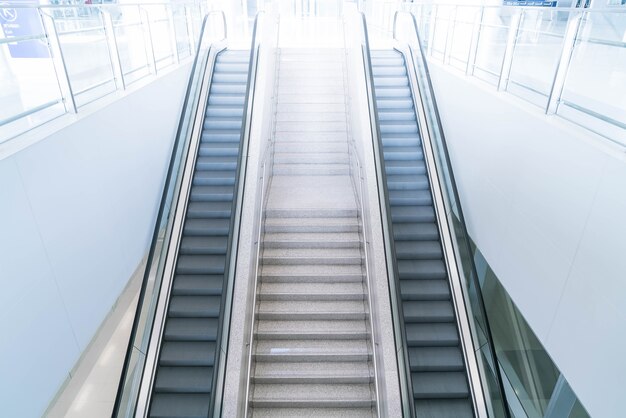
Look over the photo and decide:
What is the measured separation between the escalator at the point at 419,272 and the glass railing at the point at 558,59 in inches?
64.3

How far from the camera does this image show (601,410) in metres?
3.12

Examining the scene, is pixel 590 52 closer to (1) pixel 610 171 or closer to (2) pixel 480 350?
(1) pixel 610 171

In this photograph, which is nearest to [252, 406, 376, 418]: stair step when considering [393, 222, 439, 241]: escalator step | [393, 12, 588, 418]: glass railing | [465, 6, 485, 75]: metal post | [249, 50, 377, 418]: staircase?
[249, 50, 377, 418]: staircase

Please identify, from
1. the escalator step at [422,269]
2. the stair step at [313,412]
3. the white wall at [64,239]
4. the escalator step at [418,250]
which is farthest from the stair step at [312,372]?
the white wall at [64,239]

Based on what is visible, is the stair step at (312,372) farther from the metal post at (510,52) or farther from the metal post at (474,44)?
the metal post at (474,44)

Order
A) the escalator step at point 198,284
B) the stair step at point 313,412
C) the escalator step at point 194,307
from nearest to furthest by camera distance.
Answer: the stair step at point 313,412 < the escalator step at point 194,307 < the escalator step at point 198,284

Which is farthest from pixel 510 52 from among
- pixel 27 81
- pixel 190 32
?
pixel 190 32

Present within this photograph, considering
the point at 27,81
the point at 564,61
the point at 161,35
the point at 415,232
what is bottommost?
the point at 415,232

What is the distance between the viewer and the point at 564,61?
4223 mm

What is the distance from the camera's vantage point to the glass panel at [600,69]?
3549mm

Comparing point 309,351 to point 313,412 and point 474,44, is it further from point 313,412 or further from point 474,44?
point 474,44

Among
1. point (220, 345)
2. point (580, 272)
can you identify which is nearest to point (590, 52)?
point (580, 272)

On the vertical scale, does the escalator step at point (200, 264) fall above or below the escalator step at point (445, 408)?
above

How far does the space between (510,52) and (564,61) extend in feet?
4.38
